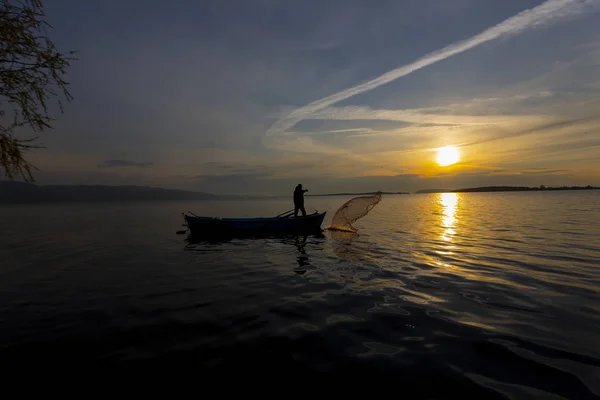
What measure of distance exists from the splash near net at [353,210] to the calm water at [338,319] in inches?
315

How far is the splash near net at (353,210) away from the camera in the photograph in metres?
23.5

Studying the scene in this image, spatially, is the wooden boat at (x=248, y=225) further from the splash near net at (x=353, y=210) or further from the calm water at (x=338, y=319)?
the calm water at (x=338, y=319)

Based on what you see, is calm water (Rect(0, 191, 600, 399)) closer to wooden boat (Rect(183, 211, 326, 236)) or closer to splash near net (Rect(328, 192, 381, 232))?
splash near net (Rect(328, 192, 381, 232))

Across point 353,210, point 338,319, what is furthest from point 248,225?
point 338,319

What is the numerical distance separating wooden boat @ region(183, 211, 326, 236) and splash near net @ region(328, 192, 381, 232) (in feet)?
9.36

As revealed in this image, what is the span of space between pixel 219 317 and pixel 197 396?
337 centimetres

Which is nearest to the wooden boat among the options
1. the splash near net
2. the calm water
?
the splash near net

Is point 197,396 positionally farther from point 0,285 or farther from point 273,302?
point 0,285

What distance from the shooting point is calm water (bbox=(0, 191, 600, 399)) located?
5484 mm

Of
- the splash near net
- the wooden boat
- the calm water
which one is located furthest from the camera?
the wooden boat

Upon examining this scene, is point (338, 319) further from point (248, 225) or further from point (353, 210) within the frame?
point (248, 225)

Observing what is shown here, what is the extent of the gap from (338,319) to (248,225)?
18285 mm

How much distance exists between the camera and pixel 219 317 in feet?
26.8

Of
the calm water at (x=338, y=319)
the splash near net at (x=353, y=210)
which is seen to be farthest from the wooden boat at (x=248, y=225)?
the calm water at (x=338, y=319)
